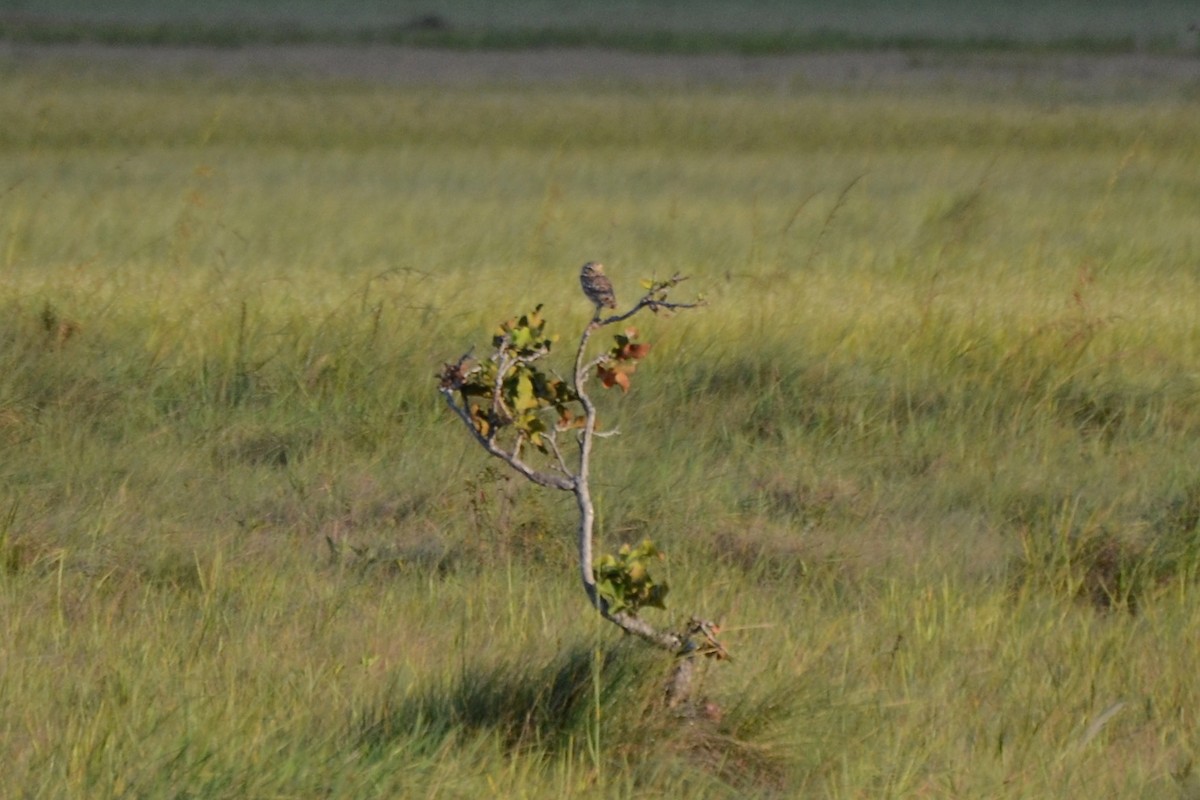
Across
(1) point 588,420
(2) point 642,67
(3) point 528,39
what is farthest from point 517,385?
(3) point 528,39

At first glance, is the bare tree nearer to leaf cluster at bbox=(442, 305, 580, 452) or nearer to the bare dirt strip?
leaf cluster at bbox=(442, 305, 580, 452)

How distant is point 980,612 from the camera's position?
3.29 meters

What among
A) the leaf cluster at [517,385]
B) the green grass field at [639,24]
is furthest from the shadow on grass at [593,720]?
the green grass field at [639,24]

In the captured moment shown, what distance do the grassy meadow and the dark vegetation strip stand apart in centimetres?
1593

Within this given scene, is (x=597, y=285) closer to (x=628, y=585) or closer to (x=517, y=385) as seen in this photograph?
(x=517, y=385)

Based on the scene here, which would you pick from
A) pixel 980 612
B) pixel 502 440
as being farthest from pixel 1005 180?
pixel 980 612

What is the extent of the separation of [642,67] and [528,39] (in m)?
4.00

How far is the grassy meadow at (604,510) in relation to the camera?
8.62 ft

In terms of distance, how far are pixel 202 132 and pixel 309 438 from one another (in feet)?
28.7

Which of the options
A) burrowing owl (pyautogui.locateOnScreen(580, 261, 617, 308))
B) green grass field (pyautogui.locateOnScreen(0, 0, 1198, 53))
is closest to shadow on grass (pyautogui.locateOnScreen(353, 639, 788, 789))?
burrowing owl (pyautogui.locateOnScreen(580, 261, 617, 308))

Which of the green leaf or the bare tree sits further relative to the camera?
the green leaf

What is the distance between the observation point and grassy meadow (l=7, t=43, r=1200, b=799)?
2.63 meters

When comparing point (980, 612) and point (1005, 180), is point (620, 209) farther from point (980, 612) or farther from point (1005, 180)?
point (980, 612)

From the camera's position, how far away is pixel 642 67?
22.0 metres
